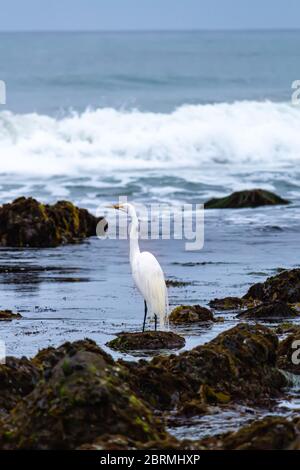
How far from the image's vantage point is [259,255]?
16.5 meters

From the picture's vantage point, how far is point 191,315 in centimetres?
1113

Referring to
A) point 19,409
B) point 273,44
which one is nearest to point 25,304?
point 19,409

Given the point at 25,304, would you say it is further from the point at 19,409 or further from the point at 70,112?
the point at 70,112

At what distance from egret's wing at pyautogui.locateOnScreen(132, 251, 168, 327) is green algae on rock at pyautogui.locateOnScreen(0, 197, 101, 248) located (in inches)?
252

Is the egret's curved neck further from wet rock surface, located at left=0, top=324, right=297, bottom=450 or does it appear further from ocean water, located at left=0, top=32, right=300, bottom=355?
wet rock surface, located at left=0, top=324, right=297, bottom=450

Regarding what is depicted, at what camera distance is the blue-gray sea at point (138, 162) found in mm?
12953

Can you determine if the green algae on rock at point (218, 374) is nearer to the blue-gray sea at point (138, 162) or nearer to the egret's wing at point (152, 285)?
the blue-gray sea at point (138, 162)

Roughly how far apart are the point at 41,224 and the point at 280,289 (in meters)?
6.06

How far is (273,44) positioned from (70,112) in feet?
185

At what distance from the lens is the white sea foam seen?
111 feet

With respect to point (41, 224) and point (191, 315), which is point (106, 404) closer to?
point (191, 315)

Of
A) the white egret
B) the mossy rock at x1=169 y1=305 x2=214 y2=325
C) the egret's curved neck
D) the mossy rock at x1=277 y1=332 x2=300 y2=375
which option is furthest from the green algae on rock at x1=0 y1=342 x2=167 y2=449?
the egret's curved neck

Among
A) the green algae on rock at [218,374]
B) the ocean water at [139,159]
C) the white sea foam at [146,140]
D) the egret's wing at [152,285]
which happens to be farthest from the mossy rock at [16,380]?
the white sea foam at [146,140]

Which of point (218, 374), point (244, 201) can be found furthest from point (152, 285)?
point (244, 201)
